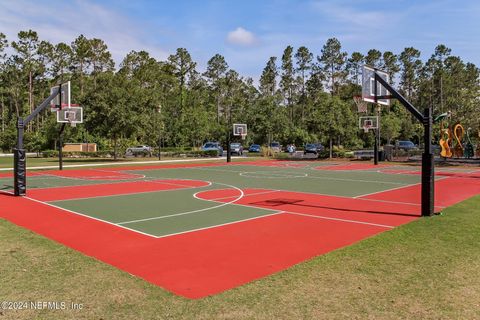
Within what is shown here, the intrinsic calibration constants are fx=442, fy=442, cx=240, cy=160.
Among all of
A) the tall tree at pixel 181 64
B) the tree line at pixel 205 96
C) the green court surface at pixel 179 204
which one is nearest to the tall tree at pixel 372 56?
the tree line at pixel 205 96

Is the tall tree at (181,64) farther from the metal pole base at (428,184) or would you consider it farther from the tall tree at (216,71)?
the metal pole base at (428,184)

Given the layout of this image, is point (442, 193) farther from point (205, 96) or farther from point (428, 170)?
point (205, 96)

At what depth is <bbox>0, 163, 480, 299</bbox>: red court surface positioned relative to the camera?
7.20m

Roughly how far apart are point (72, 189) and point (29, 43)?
59.0m

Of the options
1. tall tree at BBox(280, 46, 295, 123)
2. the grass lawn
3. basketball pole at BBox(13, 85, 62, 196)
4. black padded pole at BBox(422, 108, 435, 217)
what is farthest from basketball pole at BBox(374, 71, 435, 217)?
tall tree at BBox(280, 46, 295, 123)

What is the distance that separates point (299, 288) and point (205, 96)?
88011mm

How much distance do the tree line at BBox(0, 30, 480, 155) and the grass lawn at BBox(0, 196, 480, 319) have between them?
34.3m

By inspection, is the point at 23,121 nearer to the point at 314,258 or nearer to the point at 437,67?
the point at 314,258

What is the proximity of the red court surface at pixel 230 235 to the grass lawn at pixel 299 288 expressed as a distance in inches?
18.2

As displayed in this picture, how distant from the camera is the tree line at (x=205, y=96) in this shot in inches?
1657

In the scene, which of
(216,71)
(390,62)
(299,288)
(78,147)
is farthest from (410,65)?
(299,288)

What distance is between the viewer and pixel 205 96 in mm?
92562

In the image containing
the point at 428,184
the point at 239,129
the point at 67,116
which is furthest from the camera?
the point at 239,129

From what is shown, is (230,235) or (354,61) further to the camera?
(354,61)
